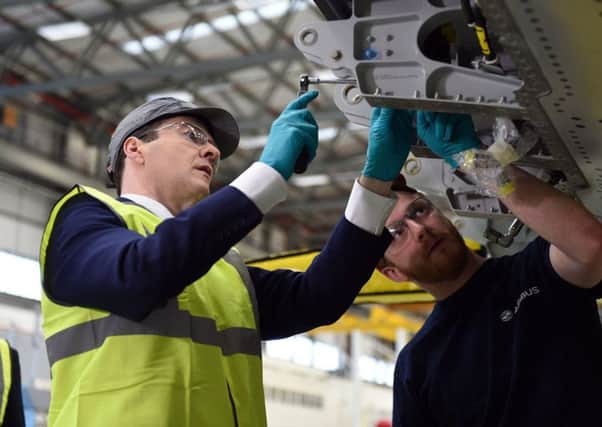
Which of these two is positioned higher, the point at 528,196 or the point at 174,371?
the point at 528,196

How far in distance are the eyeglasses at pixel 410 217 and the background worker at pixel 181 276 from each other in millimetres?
509

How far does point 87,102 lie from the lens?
14.0 m

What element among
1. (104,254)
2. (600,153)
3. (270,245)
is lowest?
(270,245)

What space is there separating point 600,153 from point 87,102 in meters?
12.4

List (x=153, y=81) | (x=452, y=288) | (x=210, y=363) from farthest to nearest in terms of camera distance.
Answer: (x=153, y=81) < (x=452, y=288) < (x=210, y=363)

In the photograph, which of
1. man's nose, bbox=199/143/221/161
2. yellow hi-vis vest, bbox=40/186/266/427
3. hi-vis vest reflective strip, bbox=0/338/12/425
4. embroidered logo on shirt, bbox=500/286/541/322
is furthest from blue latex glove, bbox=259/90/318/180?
hi-vis vest reflective strip, bbox=0/338/12/425

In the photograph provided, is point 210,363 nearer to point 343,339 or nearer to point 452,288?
point 452,288

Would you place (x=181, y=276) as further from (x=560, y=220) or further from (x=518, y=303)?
(x=518, y=303)

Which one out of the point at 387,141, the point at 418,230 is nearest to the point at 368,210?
the point at 387,141

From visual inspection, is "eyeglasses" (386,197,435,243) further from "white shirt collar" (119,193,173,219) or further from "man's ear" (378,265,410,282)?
"white shirt collar" (119,193,173,219)

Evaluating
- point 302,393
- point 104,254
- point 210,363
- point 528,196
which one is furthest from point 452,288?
point 302,393

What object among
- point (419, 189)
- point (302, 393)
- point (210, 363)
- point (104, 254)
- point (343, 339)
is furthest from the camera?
point (343, 339)

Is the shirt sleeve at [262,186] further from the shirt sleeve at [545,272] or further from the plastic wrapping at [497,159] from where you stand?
the shirt sleeve at [545,272]

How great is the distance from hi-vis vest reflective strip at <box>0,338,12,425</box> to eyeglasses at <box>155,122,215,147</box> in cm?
130
